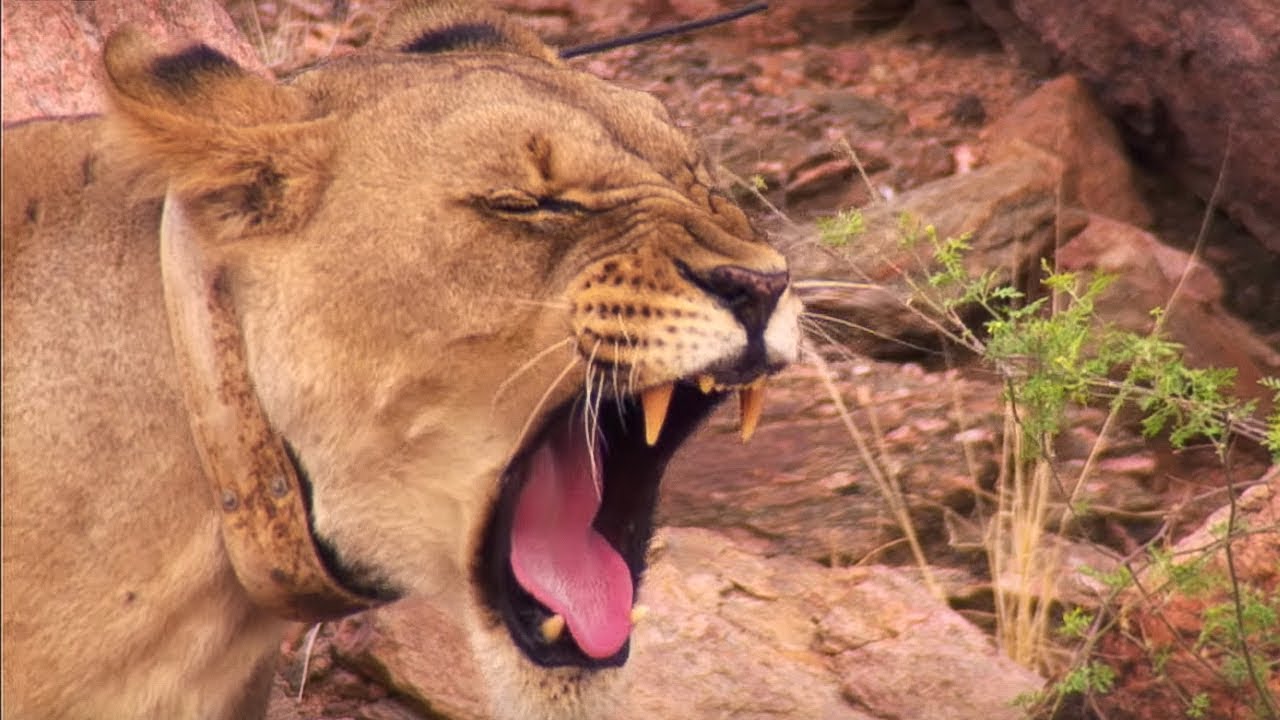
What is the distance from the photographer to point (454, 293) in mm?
2406

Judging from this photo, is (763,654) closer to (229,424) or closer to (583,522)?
(583,522)

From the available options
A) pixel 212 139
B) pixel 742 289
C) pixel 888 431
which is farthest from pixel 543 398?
pixel 888 431

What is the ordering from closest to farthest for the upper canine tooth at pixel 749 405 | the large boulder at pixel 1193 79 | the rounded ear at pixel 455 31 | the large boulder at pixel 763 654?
the upper canine tooth at pixel 749 405 → the rounded ear at pixel 455 31 → the large boulder at pixel 763 654 → the large boulder at pixel 1193 79

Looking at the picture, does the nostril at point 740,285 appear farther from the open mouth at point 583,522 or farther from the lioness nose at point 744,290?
the open mouth at point 583,522

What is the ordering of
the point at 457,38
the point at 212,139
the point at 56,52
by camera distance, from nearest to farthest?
the point at 212,139 → the point at 457,38 → the point at 56,52

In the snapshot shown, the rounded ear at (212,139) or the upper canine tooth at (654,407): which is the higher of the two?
the rounded ear at (212,139)

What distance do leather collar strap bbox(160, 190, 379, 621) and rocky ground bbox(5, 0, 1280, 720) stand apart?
1.03 m

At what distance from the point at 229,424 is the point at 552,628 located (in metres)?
0.49

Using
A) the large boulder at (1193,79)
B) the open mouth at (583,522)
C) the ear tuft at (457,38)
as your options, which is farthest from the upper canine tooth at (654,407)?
the large boulder at (1193,79)

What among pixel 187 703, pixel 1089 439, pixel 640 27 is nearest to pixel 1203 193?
pixel 1089 439

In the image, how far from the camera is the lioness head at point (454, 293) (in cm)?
239

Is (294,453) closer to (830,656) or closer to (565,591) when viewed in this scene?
(565,591)

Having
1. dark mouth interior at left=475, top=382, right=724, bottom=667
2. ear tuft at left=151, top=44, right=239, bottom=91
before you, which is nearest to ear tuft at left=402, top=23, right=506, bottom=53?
ear tuft at left=151, top=44, right=239, bottom=91

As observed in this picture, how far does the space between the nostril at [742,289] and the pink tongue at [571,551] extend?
0.29 m
